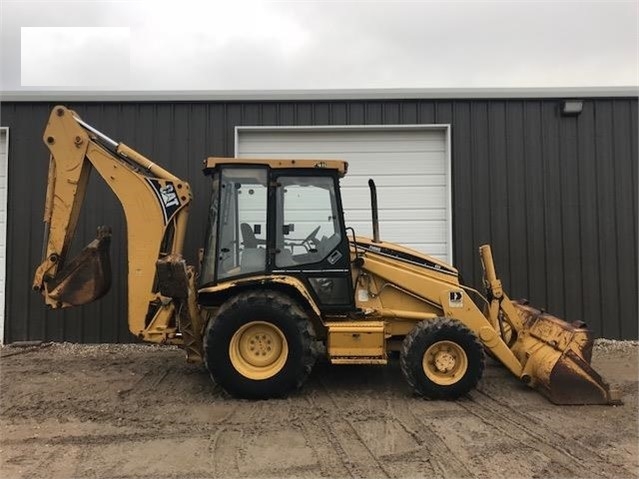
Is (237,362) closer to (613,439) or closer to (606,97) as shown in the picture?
(613,439)

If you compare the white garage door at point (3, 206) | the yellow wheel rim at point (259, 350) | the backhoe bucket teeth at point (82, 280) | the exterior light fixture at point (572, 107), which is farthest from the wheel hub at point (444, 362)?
the white garage door at point (3, 206)

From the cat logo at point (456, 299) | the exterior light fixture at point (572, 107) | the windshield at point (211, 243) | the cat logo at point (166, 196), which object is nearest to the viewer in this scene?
the windshield at point (211, 243)

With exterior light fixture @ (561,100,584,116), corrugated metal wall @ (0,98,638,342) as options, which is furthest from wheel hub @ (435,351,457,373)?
exterior light fixture @ (561,100,584,116)

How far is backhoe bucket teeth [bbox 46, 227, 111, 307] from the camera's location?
19.4ft

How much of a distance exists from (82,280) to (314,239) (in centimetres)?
284

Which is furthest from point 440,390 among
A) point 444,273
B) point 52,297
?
point 52,297

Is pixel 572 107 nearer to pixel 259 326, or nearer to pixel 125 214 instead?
pixel 259 326

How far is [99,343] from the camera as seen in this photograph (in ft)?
27.0

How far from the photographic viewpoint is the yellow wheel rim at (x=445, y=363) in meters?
5.43

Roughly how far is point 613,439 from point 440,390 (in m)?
1.63

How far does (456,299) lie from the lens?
19.0 feet

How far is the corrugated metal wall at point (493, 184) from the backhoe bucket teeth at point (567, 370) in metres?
2.80

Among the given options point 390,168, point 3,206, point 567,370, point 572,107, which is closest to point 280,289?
point 567,370

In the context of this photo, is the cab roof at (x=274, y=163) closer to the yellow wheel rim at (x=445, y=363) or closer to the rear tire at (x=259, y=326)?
the rear tire at (x=259, y=326)
